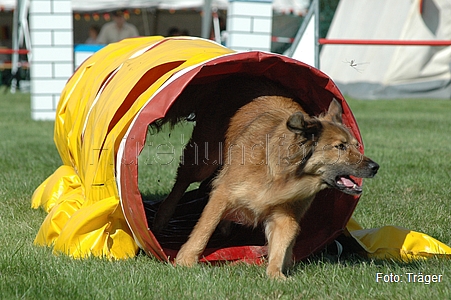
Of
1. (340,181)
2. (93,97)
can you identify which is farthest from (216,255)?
(93,97)

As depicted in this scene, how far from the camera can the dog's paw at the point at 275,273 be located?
3.93m

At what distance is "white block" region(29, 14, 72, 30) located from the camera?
12281 mm

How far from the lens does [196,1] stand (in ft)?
67.2

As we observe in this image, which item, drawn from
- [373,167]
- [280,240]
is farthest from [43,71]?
[373,167]

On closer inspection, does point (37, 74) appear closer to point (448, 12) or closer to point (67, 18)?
point (67, 18)

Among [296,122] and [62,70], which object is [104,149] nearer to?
[296,122]

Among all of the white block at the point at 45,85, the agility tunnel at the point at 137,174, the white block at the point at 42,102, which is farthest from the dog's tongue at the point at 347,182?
the white block at the point at 42,102

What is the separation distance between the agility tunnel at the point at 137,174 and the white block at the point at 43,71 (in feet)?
24.5

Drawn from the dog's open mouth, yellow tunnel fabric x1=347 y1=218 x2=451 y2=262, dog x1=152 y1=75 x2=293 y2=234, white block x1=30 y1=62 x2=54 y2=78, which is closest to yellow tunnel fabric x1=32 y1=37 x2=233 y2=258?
dog x1=152 y1=75 x2=293 y2=234

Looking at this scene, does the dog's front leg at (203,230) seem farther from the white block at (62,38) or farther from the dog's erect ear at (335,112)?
the white block at (62,38)

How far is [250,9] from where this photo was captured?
12.3 m

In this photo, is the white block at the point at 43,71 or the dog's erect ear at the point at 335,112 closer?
the dog's erect ear at the point at 335,112

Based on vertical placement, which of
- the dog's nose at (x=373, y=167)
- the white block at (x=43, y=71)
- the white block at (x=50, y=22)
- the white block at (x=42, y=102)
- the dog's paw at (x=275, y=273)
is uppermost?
the dog's nose at (x=373, y=167)

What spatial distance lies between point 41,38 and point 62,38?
1.29 ft
